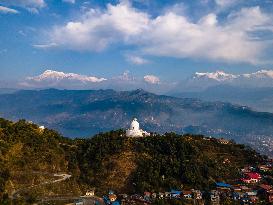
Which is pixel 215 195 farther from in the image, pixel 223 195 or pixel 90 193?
pixel 90 193

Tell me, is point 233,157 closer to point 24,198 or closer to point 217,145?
point 217,145

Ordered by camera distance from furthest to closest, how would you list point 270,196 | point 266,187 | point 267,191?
point 266,187
point 267,191
point 270,196

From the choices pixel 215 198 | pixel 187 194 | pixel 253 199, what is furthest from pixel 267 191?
pixel 187 194

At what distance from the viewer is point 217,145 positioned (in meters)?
78.9

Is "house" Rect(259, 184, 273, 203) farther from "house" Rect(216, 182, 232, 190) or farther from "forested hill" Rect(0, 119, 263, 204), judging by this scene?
"forested hill" Rect(0, 119, 263, 204)

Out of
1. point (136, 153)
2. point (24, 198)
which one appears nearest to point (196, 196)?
point (136, 153)

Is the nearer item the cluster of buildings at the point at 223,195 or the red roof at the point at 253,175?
the cluster of buildings at the point at 223,195

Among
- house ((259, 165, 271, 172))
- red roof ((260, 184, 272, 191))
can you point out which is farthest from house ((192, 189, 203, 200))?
house ((259, 165, 271, 172))

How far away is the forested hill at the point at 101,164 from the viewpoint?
56.8 meters

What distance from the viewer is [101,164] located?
211ft

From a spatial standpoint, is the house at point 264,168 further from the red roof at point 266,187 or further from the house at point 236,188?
the house at point 236,188

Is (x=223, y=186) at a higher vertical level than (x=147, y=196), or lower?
higher

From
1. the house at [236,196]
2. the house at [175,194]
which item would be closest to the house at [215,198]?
the house at [236,196]

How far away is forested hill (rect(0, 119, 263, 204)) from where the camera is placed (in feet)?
186
